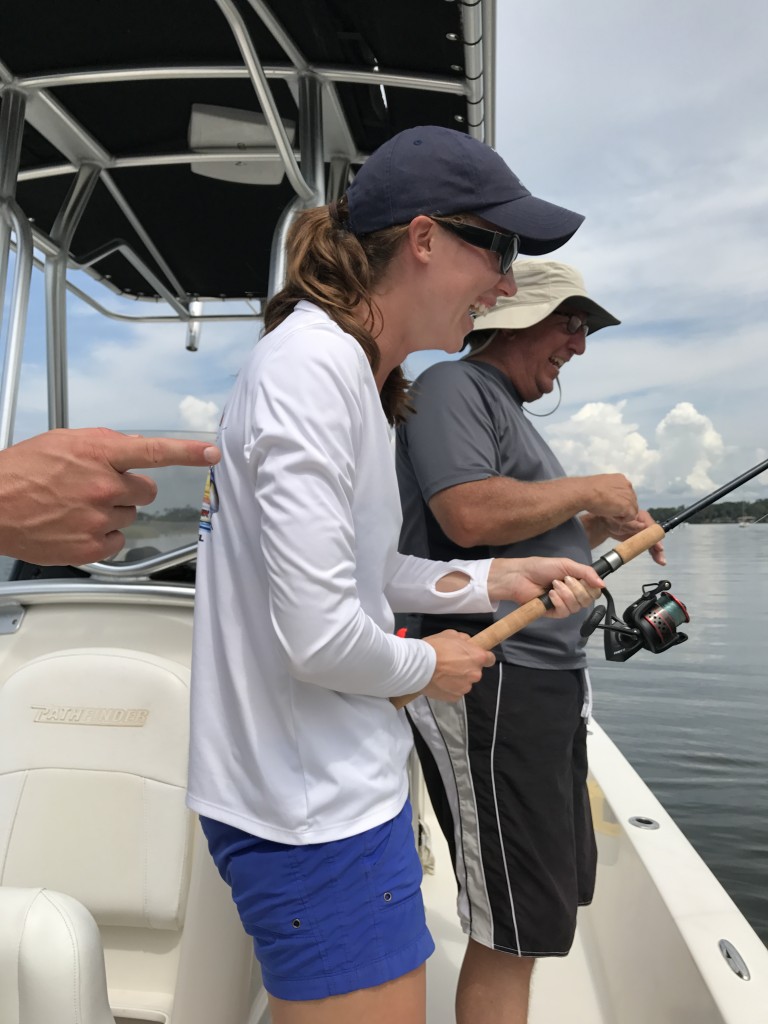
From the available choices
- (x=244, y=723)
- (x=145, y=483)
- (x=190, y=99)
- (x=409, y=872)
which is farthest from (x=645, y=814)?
(x=190, y=99)

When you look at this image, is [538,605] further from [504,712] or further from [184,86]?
[184,86]

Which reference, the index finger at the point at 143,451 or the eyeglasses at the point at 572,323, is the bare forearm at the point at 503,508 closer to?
the eyeglasses at the point at 572,323

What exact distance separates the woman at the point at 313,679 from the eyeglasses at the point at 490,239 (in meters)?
0.19

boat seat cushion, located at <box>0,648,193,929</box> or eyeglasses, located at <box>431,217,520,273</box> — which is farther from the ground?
eyeglasses, located at <box>431,217,520,273</box>

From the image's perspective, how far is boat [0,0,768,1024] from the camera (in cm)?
163

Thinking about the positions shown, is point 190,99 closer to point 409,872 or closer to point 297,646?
point 297,646

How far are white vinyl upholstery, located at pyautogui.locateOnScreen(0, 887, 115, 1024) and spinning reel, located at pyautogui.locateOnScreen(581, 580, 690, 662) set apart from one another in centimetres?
107

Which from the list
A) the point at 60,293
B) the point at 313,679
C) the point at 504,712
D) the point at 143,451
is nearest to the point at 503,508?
the point at 504,712

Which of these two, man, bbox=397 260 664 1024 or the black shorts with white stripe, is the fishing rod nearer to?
man, bbox=397 260 664 1024

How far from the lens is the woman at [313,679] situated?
3.05 ft

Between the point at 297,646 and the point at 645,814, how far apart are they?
1.80 metres

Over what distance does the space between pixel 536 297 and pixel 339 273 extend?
0.71 metres

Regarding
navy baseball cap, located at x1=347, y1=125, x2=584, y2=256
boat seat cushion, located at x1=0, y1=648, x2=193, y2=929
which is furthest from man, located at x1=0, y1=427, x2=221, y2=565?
boat seat cushion, located at x1=0, y1=648, x2=193, y2=929

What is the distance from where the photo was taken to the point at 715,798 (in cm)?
648
